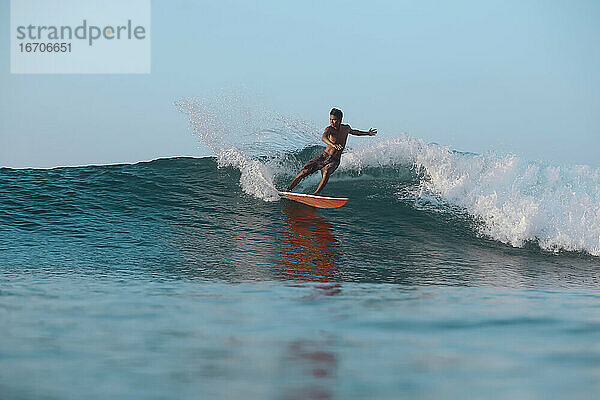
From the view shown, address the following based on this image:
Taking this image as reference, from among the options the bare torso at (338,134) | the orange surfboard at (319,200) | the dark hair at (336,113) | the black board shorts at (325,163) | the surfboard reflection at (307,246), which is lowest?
the surfboard reflection at (307,246)

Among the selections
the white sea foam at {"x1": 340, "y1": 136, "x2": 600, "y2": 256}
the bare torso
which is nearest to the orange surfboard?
the bare torso

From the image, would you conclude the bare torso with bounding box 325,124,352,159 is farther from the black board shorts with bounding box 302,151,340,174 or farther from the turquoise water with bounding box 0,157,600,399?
the turquoise water with bounding box 0,157,600,399

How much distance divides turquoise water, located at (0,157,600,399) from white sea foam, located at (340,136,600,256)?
12 centimetres

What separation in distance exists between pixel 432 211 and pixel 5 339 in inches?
347

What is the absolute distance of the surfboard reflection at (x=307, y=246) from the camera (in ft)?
19.5

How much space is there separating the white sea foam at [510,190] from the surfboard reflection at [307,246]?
2.77m

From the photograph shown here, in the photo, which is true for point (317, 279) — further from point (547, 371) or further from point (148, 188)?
point (148, 188)

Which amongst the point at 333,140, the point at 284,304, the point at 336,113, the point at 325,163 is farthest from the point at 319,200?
the point at 284,304

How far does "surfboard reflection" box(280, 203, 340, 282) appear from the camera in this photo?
19.5ft

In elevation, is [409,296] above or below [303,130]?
below

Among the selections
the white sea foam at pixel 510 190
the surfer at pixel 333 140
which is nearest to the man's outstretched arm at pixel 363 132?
the surfer at pixel 333 140

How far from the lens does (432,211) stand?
425 inches

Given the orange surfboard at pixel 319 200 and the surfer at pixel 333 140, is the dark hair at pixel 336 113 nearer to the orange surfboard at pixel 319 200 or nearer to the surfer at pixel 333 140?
the surfer at pixel 333 140

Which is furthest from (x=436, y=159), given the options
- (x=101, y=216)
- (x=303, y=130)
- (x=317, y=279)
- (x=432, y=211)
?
(x=317, y=279)
